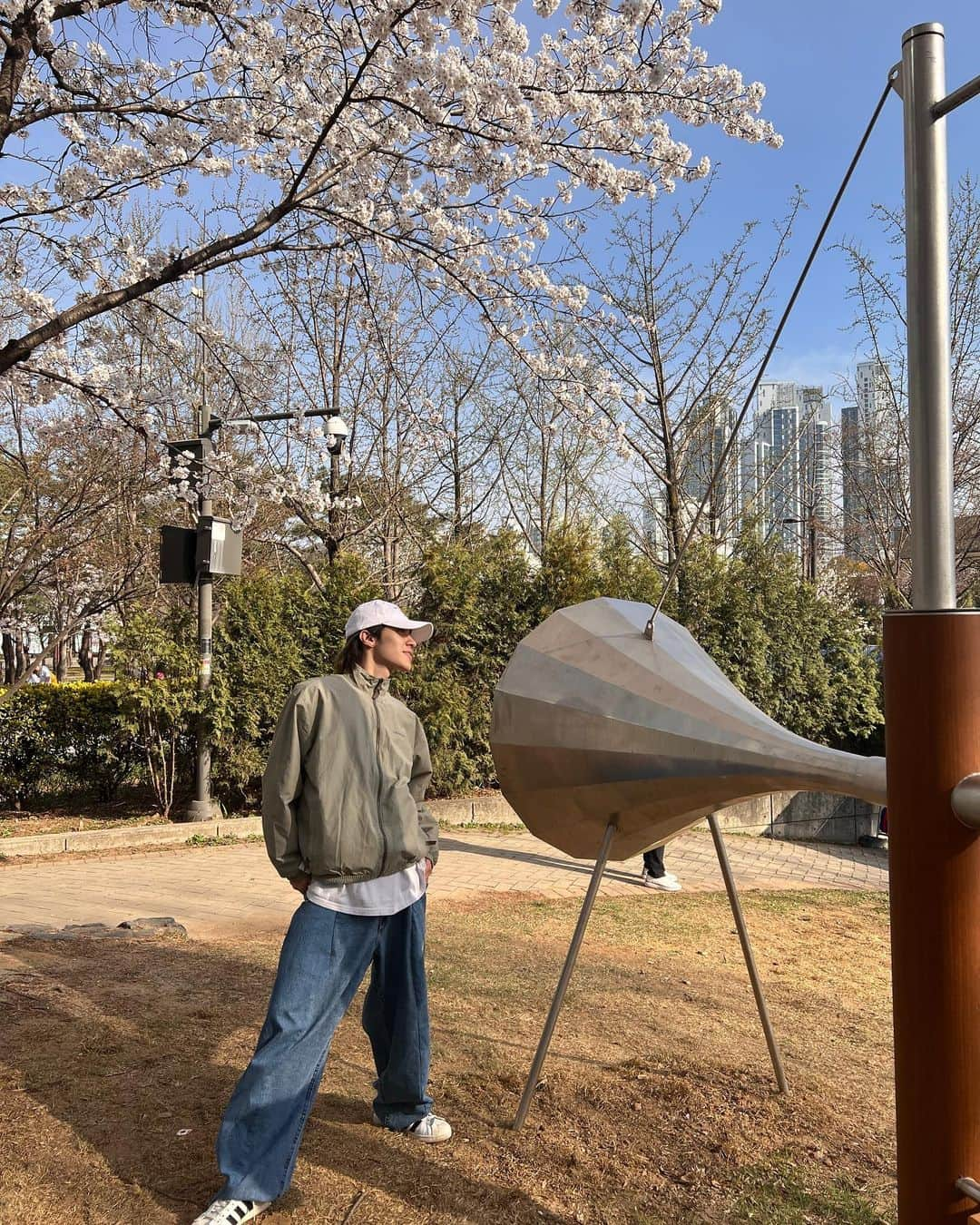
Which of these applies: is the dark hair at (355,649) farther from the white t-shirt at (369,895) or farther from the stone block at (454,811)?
the stone block at (454,811)

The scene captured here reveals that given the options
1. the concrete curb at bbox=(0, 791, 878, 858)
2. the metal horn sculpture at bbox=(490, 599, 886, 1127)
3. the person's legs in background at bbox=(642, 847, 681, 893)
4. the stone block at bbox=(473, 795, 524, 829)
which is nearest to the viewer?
the metal horn sculpture at bbox=(490, 599, 886, 1127)

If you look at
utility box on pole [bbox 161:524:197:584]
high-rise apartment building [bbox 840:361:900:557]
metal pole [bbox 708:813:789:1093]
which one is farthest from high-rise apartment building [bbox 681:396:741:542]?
metal pole [bbox 708:813:789:1093]

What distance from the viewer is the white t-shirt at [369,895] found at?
10.2ft

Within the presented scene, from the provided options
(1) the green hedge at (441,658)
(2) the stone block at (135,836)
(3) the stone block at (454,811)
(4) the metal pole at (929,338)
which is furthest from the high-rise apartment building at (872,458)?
(4) the metal pole at (929,338)

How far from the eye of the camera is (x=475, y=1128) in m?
3.58

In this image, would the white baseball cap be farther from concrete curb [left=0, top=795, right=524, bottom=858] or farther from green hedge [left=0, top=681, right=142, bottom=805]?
green hedge [left=0, top=681, right=142, bottom=805]

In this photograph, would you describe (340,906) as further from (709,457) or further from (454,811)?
(709,457)

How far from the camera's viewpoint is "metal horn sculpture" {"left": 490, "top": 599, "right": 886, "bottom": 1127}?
2729 mm

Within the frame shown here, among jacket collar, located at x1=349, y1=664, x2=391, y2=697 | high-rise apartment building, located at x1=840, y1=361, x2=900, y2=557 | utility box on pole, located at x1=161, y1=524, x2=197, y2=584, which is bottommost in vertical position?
jacket collar, located at x1=349, y1=664, x2=391, y2=697

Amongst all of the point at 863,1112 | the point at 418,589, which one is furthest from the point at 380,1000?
the point at 418,589

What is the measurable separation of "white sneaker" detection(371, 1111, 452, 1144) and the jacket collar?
5.15 feet

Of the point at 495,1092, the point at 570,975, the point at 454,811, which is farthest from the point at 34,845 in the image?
the point at 570,975

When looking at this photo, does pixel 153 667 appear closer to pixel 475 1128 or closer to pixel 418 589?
pixel 418 589

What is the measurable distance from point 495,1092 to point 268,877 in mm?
4858
